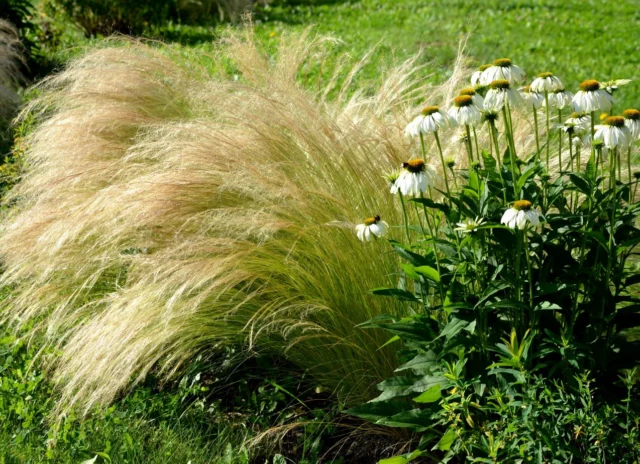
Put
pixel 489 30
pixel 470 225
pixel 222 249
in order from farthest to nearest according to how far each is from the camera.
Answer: pixel 489 30
pixel 222 249
pixel 470 225

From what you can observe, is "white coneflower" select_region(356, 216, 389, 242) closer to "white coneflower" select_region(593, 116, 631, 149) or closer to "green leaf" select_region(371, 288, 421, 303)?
"green leaf" select_region(371, 288, 421, 303)

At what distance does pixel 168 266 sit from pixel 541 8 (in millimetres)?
8139

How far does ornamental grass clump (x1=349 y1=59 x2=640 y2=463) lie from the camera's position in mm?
2383

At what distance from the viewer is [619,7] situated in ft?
32.9

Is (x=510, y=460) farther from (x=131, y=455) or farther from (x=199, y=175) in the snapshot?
(x=199, y=175)

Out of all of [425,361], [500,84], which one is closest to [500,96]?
[500,84]

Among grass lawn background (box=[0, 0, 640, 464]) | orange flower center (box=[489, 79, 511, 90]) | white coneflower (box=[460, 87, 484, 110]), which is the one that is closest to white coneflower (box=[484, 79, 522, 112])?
orange flower center (box=[489, 79, 511, 90])

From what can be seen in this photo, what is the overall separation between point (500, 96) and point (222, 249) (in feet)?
3.92

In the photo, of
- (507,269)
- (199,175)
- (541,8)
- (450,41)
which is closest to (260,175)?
(199,175)

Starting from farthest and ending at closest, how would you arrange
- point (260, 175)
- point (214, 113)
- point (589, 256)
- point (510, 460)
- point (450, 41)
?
point (450, 41) < point (214, 113) < point (260, 175) < point (589, 256) < point (510, 460)

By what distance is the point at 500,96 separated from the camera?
7.71 feet

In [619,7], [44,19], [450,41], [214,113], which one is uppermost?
[214,113]

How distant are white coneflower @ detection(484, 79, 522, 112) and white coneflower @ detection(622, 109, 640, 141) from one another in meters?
0.34

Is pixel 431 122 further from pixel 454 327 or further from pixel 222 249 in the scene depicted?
pixel 222 249
